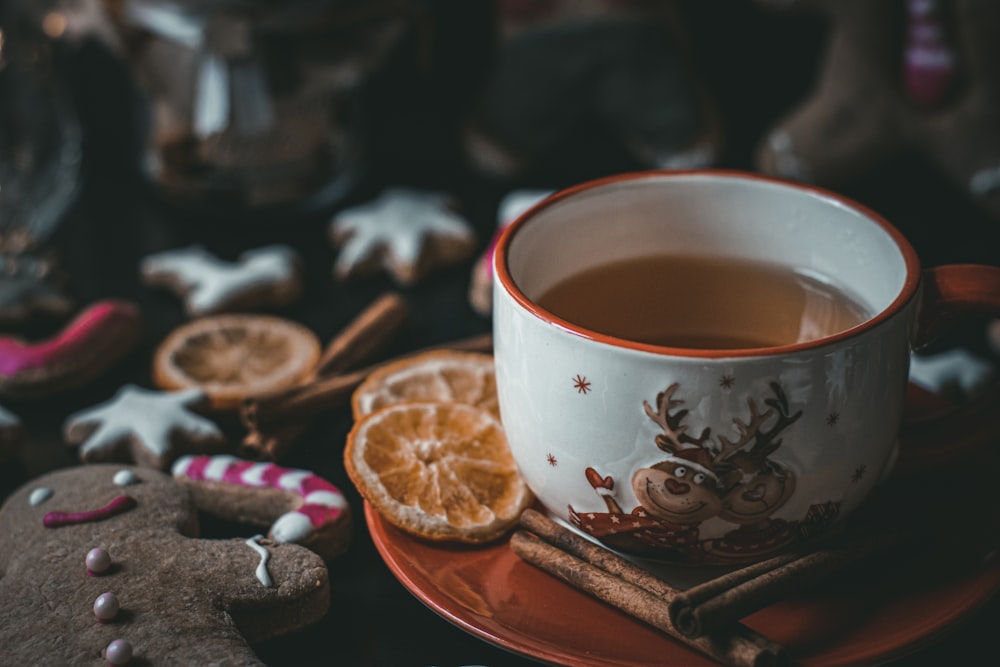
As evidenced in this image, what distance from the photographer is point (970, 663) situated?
0.61 meters

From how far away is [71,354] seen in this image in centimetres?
92

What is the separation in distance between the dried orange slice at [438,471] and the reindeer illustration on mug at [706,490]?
2.9 inches

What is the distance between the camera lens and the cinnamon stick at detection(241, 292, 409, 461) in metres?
0.80

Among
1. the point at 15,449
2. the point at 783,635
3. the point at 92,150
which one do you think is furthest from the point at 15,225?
the point at 783,635

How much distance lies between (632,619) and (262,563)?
21 cm

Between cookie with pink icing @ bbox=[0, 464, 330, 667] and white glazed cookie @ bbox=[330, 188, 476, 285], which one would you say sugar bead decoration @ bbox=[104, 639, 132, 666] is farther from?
white glazed cookie @ bbox=[330, 188, 476, 285]

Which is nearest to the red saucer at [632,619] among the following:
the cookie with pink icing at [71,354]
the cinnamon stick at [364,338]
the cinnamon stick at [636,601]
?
the cinnamon stick at [636,601]

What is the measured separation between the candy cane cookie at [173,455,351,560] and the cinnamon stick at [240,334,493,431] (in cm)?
6

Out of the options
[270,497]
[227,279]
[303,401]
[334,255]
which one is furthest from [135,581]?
[334,255]

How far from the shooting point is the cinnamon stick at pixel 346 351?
803 mm

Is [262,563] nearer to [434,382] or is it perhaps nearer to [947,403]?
[434,382]

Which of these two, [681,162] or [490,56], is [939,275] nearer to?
[681,162]

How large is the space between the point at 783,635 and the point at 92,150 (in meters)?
1.16

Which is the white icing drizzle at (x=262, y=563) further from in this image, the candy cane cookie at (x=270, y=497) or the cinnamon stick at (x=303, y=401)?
the cinnamon stick at (x=303, y=401)
